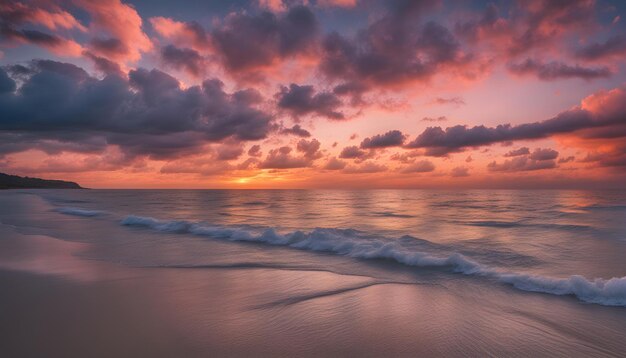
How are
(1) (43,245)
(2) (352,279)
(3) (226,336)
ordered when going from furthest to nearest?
(1) (43,245) < (2) (352,279) < (3) (226,336)

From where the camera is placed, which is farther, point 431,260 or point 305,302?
point 431,260

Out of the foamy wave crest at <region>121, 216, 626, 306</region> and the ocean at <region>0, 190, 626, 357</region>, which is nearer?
the ocean at <region>0, 190, 626, 357</region>

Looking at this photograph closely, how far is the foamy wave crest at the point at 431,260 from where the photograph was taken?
686cm

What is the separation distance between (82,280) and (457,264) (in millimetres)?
9901

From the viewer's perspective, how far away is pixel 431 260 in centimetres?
1012

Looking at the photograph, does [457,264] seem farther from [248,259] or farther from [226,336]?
[226,336]

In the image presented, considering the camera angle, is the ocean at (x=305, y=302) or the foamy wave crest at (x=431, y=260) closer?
the ocean at (x=305, y=302)

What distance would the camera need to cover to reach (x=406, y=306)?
636 cm

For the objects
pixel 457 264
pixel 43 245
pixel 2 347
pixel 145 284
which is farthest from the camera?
pixel 43 245

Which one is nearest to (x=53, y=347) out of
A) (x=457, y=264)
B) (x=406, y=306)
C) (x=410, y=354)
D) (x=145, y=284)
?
(x=145, y=284)

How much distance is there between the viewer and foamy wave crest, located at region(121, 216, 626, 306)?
22.5 feet

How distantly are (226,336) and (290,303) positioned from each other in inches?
71.3

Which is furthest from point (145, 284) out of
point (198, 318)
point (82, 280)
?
point (198, 318)

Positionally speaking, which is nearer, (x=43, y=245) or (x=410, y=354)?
(x=410, y=354)
